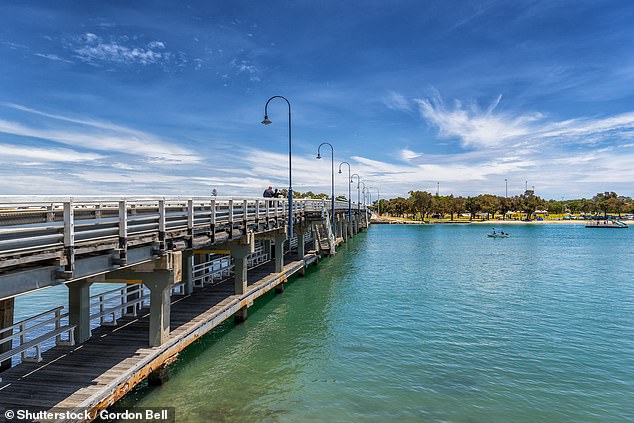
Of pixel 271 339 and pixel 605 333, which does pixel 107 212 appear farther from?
pixel 605 333

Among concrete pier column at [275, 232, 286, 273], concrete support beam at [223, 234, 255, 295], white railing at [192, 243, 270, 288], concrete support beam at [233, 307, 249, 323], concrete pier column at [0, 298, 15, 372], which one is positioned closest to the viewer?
concrete pier column at [0, 298, 15, 372]

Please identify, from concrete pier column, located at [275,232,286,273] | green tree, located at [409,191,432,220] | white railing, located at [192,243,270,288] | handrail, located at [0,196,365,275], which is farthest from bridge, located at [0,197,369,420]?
green tree, located at [409,191,432,220]

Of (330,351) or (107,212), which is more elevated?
(107,212)

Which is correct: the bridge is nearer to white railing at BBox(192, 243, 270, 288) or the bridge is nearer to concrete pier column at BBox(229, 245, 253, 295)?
concrete pier column at BBox(229, 245, 253, 295)

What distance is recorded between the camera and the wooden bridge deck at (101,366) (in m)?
9.10

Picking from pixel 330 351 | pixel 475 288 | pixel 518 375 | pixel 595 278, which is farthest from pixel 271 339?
pixel 595 278

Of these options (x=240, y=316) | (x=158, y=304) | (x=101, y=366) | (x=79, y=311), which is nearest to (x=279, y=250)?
(x=240, y=316)

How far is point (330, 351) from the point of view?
16047 millimetres

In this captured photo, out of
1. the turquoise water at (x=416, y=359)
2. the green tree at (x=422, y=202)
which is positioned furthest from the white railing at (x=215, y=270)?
the green tree at (x=422, y=202)

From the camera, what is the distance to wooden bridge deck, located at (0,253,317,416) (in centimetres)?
910

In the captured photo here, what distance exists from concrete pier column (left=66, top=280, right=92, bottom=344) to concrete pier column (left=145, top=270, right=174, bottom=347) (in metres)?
2.15

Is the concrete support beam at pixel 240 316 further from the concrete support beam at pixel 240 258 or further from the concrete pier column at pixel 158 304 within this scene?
the concrete pier column at pixel 158 304

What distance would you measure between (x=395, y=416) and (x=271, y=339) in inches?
296

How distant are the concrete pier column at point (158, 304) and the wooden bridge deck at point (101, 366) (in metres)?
0.30
